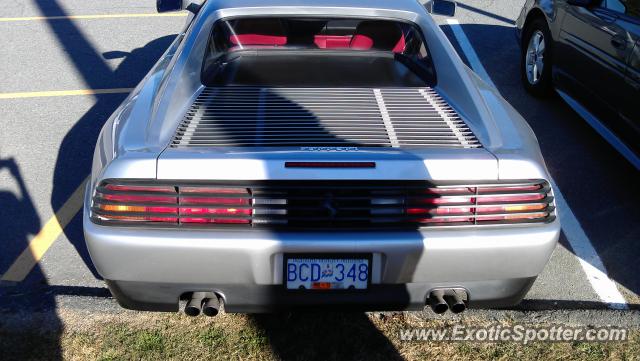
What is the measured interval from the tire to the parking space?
126mm

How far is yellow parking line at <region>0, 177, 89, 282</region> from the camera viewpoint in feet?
11.4

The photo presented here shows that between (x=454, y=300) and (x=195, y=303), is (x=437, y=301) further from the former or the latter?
(x=195, y=303)

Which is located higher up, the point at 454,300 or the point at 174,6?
the point at 174,6

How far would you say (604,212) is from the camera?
4.15m

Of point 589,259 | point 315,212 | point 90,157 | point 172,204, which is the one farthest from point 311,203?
point 90,157

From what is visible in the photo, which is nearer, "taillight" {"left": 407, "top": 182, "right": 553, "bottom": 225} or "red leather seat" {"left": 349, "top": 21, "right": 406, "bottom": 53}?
"taillight" {"left": 407, "top": 182, "right": 553, "bottom": 225}

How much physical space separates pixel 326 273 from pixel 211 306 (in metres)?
0.50

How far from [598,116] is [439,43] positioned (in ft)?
5.83

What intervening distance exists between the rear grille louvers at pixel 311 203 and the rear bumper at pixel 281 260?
4 centimetres

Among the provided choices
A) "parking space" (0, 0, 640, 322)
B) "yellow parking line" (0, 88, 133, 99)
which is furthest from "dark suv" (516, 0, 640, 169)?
"yellow parking line" (0, 88, 133, 99)

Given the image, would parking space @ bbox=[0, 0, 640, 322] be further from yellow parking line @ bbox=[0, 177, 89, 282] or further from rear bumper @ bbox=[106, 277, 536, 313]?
rear bumper @ bbox=[106, 277, 536, 313]

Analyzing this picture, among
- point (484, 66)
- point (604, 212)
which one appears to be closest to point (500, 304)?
point (604, 212)

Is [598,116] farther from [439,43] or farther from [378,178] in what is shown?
[378,178]

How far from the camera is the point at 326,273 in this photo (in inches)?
95.4
